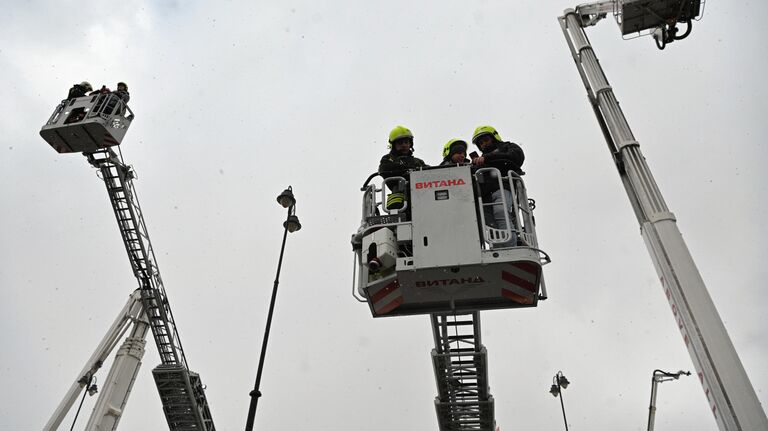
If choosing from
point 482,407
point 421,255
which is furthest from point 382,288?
point 482,407

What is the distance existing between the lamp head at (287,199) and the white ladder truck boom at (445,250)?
10.9 feet

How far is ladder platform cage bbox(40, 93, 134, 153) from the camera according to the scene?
56.1 ft

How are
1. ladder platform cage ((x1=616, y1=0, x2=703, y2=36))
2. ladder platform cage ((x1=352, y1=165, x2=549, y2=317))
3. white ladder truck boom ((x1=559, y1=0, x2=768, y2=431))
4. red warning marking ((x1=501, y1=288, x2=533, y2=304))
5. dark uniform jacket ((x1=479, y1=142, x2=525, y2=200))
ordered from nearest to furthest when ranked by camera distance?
white ladder truck boom ((x1=559, y1=0, x2=768, y2=431)) → ladder platform cage ((x1=352, y1=165, x2=549, y2=317)) → red warning marking ((x1=501, y1=288, x2=533, y2=304)) → dark uniform jacket ((x1=479, y1=142, x2=525, y2=200)) → ladder platform cage ((x1=616, y1=0, x2=703, y2=36))

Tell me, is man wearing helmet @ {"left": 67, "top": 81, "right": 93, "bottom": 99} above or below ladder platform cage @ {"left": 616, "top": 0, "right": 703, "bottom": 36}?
above

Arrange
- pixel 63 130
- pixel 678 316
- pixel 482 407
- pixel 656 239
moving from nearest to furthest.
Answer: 1. pixel 678 316
2. pixel 656 239
3. pixel 482 407
4. pixel 63 130

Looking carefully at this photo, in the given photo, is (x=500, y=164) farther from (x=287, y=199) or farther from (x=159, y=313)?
(x=159, y=313)

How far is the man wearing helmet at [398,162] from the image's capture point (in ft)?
30.9

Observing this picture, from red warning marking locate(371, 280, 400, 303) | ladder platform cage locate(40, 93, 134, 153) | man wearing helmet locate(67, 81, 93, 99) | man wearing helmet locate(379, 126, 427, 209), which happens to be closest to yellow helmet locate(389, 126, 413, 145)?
man wearing helmet locate(379, 126, 427, 209)

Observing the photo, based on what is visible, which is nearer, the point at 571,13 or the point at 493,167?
the point at 493,167

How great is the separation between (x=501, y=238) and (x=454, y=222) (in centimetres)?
74

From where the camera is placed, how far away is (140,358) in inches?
708

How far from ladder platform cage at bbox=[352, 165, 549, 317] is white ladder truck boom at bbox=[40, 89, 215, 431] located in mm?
12082

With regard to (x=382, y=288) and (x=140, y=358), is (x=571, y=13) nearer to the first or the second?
(x=382, y=288)

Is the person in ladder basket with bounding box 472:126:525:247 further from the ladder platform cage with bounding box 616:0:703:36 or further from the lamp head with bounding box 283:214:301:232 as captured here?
the lamp head with bounding box 283:214:301:232
